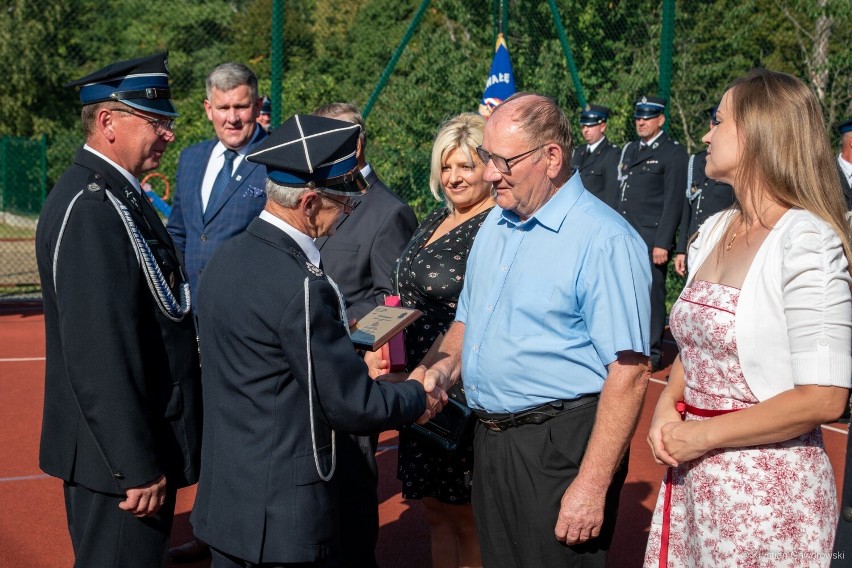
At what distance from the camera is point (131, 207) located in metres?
3.11

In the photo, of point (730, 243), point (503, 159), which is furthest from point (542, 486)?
point (503, 159)

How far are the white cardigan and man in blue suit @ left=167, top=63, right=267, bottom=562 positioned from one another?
3003 millimetres

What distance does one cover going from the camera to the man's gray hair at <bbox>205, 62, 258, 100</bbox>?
496 cm

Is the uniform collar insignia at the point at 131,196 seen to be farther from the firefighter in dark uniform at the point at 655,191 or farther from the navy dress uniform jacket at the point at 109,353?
the firefighter in dark uniform at the point at 655,191

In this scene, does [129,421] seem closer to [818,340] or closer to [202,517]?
[202,517]

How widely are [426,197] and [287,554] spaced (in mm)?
8027

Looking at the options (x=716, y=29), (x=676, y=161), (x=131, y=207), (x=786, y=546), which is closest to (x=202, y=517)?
(x=131, y=207)

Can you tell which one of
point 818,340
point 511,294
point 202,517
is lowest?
point 202,517

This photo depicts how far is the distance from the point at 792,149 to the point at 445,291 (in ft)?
5.22

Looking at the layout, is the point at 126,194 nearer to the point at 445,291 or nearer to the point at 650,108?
the point at 445,291

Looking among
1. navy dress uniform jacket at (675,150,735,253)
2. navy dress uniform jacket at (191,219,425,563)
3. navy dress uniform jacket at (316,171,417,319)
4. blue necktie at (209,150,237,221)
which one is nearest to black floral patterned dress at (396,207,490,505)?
navy dress uniform jacket at (316,171,417,319)

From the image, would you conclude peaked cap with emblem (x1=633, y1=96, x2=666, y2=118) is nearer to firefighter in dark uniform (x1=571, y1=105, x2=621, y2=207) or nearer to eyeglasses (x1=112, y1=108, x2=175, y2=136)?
firefighter in dark uniform (x1=571, y1=105, x2=621, y2=207)

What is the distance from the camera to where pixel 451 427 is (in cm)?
343

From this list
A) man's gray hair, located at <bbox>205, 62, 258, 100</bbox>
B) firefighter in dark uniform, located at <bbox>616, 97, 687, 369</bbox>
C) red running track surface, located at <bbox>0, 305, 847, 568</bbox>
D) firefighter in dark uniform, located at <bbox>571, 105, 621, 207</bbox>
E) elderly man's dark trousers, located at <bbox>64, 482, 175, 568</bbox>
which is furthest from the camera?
firefighter in dark uniform, located at <bbox>571, 105, 621, 207</bbox>
